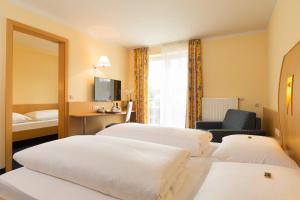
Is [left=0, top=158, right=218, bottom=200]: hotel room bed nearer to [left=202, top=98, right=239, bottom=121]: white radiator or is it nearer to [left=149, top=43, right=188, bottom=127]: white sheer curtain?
[left=202, top=98, right=239, bottom=121]: white radiator

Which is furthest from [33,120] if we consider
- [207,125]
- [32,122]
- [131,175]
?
[131,175]

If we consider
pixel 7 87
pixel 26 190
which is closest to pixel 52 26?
pixel 7 87

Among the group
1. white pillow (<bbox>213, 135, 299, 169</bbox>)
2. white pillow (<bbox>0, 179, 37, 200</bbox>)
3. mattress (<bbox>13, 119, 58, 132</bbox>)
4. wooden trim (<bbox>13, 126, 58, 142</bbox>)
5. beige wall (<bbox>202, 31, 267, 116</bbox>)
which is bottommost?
wooden trim (<bbox>13, 126, 58, 142</bbox>)

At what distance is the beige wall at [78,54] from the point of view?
2492 millimetres

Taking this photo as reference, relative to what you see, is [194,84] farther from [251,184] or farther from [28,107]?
[28,107]

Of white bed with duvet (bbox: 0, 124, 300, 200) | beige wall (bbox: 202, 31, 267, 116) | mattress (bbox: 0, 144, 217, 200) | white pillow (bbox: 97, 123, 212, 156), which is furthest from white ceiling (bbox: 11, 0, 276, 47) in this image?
mattress (bbox: 0, 144, 217, 200)

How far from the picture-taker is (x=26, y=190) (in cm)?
94

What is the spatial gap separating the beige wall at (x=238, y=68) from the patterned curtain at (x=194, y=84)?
→ 13 centimetres

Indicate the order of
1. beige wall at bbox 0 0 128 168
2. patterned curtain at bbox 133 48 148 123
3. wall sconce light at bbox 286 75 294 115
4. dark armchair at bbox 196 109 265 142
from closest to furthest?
wall sconce light at bbox 286 75 294 115 → beige wall at bbox 0 0 128 168 → dark armchair at bbox 196 109 265 142 → patterned curtain at bbox 133 48 148 123

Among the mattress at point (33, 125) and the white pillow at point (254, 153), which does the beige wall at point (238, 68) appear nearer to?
the white pillow at point (254, 153)

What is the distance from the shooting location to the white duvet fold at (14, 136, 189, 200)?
2.69ft

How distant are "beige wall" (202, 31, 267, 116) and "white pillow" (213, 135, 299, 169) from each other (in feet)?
7.92

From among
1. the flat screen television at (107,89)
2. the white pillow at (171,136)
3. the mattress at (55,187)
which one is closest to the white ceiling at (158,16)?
the flat screen television at (107,89)

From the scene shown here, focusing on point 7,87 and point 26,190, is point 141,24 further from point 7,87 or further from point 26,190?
point 26,190
